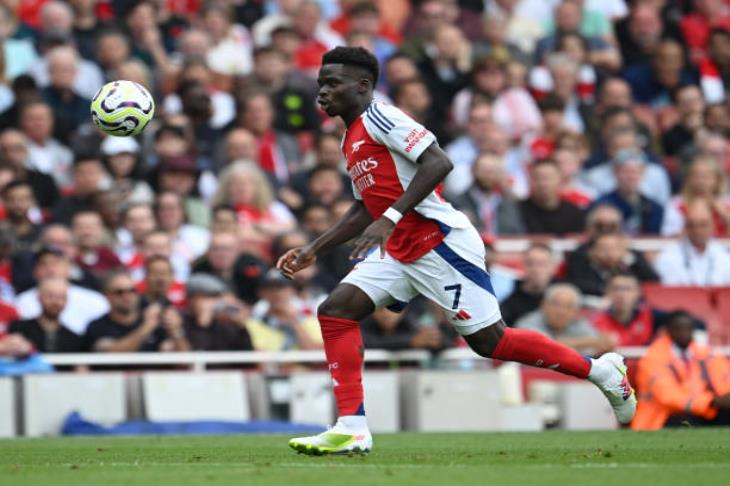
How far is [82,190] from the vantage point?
15773 millimetres

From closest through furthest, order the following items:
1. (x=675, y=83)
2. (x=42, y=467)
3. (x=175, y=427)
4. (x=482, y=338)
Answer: (x=42, y=467)
(x=482, y=338)
(x=175, y=427)
(x=675, y=83)

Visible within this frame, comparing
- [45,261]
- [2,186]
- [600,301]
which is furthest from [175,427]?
[600,301]

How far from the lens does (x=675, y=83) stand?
2078cm

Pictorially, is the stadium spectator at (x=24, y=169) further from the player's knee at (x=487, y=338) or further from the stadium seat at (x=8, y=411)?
the player's knee at (x=487, y=338)

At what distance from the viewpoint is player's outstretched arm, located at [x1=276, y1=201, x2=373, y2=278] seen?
923 centimetres

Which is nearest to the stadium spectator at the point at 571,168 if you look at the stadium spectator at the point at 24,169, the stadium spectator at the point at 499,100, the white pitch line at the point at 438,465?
the stadium spectator at the point at 499,100

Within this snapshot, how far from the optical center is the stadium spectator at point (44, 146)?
643 inches

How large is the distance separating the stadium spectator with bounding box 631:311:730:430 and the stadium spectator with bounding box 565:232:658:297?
2.31 meters

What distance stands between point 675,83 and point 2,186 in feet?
30.5

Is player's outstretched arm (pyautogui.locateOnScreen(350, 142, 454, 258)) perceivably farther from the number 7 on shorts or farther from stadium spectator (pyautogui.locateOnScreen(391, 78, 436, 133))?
stadium spectator (pyautogui.locateOnScreen(391, 78, 436, 133))

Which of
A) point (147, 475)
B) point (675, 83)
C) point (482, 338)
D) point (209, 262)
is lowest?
point (147, 475)

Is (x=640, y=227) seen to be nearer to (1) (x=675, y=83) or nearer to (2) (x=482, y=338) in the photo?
(1) (x=675, y=83)

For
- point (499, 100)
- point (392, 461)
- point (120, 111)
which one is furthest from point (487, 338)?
point (499, 100)

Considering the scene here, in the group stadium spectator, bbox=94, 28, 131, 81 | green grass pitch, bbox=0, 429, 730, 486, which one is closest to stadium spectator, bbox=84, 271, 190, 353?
green grass pitch, bbox=0, 429, 730, 486
